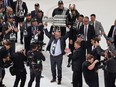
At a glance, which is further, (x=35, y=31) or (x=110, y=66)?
(x=35, y=31)

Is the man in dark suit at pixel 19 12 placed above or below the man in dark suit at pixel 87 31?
above

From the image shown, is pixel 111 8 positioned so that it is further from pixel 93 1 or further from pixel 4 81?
pixel 4 81

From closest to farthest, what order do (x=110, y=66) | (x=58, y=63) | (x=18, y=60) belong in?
1. (x=110, y=66)
2. (x=18, y=60)
3. (x=58, y=63)

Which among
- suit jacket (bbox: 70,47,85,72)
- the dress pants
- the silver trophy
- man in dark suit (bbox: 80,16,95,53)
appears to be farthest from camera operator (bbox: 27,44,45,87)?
the silver trophy

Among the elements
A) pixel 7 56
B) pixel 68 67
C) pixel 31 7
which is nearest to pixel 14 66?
pixel 7 56

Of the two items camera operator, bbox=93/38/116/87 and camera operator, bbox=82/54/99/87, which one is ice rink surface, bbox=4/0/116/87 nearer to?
camera operator, bbox=93/38/116/87

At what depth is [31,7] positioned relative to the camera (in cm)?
2797

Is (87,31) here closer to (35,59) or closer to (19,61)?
(35,59)

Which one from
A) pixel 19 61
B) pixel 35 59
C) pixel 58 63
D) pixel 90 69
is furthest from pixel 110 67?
pixel 19 61

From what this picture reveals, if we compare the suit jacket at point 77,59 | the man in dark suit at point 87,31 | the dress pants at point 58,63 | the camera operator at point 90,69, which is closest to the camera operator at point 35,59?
the suit jacket at point 77,59

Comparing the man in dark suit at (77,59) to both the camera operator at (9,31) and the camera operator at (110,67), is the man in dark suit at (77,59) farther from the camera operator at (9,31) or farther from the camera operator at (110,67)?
the camera operator at (9,31)

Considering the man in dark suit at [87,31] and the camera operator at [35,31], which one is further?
the camera operator at [35,31]

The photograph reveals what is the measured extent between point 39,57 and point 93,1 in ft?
63.8

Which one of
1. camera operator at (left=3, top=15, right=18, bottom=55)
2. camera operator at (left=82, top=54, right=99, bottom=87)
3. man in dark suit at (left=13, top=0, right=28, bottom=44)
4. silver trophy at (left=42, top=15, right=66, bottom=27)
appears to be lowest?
camera operator at (left=82, top=54, right=99, bottom=87)
